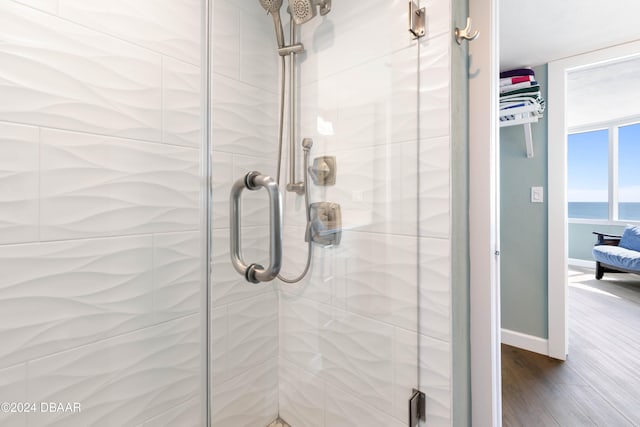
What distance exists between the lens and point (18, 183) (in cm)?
72

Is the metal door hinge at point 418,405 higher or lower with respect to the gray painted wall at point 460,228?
lower

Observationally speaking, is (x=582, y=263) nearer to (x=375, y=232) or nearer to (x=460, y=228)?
(x=460, y=228)

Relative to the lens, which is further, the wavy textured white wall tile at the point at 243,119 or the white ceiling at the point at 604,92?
the white ceiling at the point at 604,92

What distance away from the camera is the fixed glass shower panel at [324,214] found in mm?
752

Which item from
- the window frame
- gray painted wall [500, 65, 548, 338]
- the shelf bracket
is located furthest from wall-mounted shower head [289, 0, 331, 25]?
the window frame

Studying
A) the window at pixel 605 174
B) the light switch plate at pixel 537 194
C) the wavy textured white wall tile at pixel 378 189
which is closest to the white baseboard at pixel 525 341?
the light switch plate at pixel 537 194

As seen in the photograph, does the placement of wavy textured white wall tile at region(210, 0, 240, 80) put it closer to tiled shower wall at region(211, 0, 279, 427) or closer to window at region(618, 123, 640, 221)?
tiled shower wall at region(211, 0, 279, 427)

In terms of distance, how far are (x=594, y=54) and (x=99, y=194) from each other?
3158 millimetres

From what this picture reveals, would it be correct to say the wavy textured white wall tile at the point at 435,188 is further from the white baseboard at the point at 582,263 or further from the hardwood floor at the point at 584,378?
the white baseboard at the point at 582,263

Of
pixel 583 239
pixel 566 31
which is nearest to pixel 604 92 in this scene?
pixel 566 31

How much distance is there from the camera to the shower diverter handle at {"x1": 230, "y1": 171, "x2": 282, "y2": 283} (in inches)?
27.8

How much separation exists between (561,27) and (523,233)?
1453mm

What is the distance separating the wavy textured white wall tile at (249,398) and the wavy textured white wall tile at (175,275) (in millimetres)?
225

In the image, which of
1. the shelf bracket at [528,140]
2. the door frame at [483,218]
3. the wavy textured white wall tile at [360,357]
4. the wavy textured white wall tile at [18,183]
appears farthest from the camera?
the shelf bracket at [528,140]
